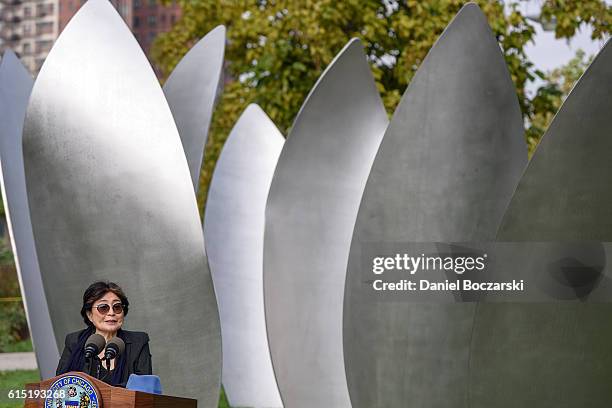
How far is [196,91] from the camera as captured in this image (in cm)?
1020

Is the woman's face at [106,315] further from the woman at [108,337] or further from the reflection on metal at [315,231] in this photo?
the reflection on metal at [315,231]

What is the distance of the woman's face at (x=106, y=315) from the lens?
5363 millimetres

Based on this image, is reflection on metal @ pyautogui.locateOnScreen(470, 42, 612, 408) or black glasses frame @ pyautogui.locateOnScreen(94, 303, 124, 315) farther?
reflection on metal @ pyautogui.locateOnScreen(470, 42, 612, 408)

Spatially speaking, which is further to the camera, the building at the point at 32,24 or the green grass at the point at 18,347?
the building at the point at 32,24

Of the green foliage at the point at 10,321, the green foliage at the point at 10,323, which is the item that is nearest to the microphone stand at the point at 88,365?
the green foliage at the point at 10,321

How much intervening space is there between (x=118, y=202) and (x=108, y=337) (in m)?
2.85

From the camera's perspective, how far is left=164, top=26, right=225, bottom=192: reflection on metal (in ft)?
32.9

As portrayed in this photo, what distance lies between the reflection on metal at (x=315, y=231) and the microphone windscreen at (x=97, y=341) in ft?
12.9

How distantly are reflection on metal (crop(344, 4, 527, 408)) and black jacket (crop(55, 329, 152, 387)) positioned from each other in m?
3.02

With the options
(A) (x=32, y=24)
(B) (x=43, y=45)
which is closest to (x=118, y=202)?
(B) (x=43, y=45)

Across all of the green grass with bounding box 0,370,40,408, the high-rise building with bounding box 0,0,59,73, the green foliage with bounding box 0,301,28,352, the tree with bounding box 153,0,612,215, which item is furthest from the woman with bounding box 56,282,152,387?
the high-rise building with bounding box 0,0,59,73

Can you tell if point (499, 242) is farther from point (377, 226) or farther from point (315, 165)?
point (315, 165)

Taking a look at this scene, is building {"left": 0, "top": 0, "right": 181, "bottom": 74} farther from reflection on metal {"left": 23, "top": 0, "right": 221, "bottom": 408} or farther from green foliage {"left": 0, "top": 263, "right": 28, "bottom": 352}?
reflection on metal {"left": 23, "top": 0, "right": 221, "bottom": 408}

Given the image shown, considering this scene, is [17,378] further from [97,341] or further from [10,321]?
[97,341]
